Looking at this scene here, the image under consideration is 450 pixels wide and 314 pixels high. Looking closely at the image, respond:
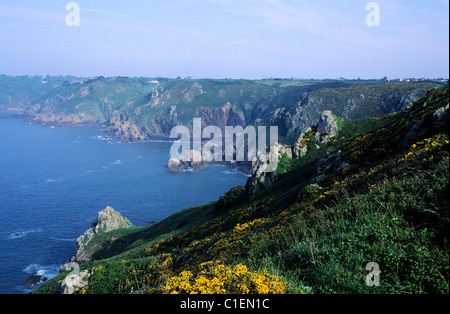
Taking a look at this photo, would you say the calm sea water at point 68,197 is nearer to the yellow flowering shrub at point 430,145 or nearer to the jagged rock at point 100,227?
the jagged rock at point 100,227

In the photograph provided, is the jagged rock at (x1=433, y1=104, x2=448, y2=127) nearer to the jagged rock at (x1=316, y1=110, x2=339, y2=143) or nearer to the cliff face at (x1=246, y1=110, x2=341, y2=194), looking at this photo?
the cliff face at (x1=246, y1=110, x2=341, y2=194)

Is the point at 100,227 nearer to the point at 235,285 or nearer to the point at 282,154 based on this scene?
Answer: the point at 282,154

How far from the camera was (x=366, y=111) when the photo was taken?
158 metres

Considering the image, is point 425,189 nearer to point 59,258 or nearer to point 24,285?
point 24,285

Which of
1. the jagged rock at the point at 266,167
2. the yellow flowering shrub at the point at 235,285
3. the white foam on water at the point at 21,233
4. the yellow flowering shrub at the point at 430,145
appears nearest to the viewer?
the yellow flowering shrub at the point at 235,285

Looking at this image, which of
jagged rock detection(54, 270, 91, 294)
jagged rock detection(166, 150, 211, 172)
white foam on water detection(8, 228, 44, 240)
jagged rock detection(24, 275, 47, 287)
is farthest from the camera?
jagged rock detection(166, 150, 211, 172)

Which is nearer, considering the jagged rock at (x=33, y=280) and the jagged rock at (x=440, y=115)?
the jagged rock at (x=440, y=115)

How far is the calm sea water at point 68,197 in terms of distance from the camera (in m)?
84.0

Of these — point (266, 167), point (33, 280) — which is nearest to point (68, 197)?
point (33, 280)

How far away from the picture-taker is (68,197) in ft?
418

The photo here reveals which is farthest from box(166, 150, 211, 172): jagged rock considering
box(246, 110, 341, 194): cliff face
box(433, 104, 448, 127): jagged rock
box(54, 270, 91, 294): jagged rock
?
box(433, 104, 448, 127): jagged rock

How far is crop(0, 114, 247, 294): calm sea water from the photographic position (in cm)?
8400

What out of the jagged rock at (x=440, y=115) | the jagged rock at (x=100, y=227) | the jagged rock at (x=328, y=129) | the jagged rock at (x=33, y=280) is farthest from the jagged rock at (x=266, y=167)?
the jagged rock at (x=33, y=280)

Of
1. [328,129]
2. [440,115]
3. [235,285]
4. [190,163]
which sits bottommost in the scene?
[190,163]
